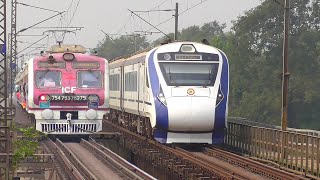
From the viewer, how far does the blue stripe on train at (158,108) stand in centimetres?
1970

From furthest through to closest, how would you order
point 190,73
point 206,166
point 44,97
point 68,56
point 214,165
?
point 68,56, point 44,97, point 190,73, point 214,165, point 206,166

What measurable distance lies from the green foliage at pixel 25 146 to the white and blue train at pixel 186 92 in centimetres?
368

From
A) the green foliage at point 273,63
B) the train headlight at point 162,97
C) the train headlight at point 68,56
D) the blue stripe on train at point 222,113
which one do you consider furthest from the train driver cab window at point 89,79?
the green foliage at point 273,63

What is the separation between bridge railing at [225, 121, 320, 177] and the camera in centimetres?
1662

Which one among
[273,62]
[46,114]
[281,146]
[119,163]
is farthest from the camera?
[273,62]

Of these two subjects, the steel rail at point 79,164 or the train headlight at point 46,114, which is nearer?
the steel rail at point 79,164

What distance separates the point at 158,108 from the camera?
19.8m

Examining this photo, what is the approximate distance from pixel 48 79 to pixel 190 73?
20.8ft

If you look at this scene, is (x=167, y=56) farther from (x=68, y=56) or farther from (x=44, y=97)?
(x=44, y=97)

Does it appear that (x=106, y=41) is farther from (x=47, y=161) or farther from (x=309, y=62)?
(x=47, y=161)

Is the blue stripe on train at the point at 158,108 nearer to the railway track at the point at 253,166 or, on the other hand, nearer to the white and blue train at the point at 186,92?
the white and blue train at the point at 186,92

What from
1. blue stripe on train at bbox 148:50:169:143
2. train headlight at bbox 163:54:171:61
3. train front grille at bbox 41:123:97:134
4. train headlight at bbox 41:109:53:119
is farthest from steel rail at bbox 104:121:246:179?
train headlight at bbox 41:109:53:119

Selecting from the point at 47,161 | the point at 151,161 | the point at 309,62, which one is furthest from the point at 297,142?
the point at 309,62

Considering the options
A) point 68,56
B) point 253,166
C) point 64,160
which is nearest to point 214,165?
point 253,166
